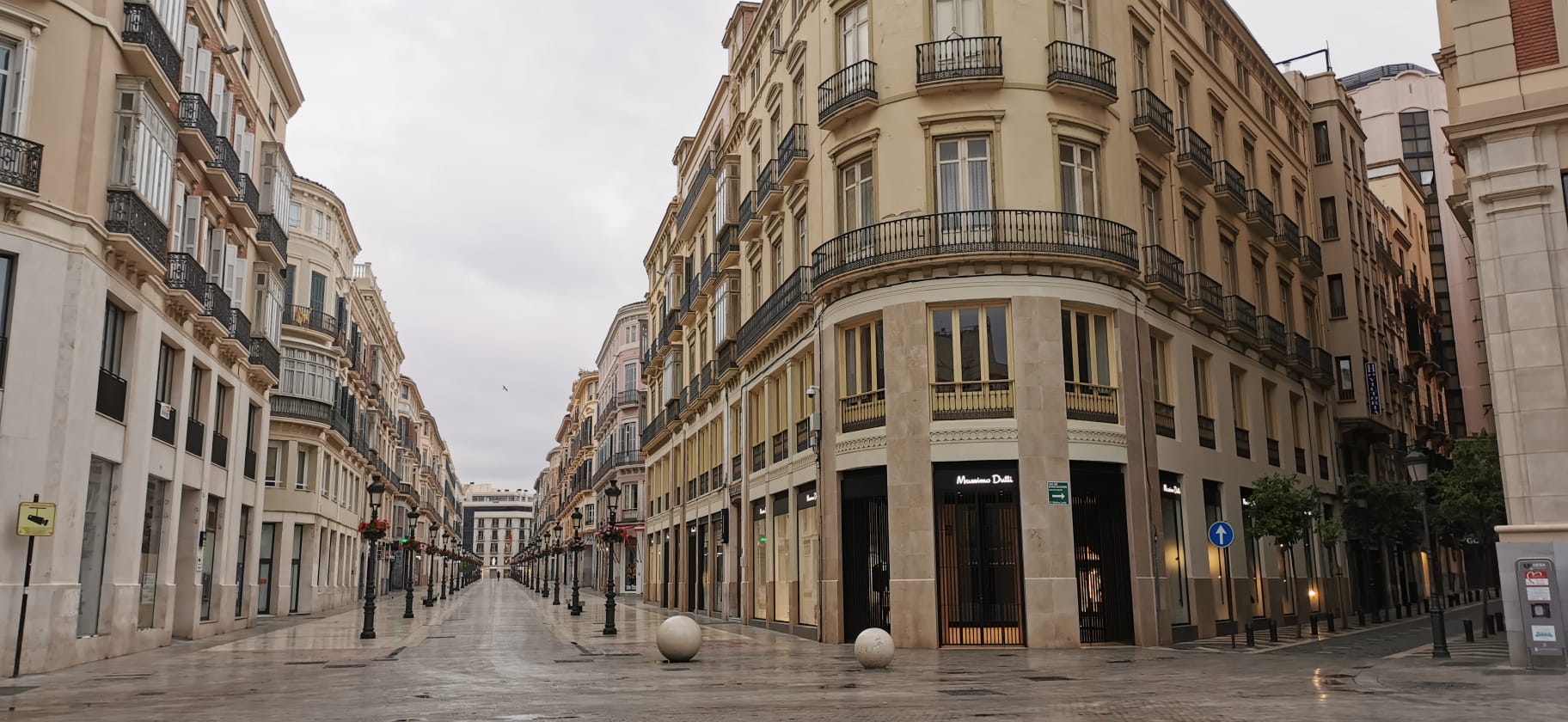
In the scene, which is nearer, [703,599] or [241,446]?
[241,446]

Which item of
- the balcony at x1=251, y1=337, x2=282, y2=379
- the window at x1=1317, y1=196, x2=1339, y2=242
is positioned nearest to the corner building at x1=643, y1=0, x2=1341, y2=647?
the window at x1=1317, y1=196, x2=1339, y2=242

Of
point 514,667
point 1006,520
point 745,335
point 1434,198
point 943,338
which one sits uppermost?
point 1434,198

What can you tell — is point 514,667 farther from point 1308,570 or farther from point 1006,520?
point 1308,570

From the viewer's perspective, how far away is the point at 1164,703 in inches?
535

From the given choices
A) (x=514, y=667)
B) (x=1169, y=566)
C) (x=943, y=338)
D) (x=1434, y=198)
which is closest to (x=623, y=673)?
(x=514, y=667)

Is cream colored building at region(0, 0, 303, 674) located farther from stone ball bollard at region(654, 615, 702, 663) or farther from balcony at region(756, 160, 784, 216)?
balcony at region(756, 160, 784, 216)

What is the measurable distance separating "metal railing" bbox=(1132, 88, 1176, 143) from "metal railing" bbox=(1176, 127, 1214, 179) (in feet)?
3.90

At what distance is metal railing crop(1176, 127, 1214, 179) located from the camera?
29.5m

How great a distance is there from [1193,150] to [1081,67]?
6536 millimetres

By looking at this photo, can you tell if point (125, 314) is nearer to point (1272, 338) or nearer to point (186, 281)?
point (186, 281)

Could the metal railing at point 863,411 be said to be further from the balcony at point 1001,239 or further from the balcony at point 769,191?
the balcony at point 769,191

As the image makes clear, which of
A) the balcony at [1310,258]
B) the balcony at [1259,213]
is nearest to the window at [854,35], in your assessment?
the balcony at [1259,213]

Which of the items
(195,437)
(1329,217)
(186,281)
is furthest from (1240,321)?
(195,437)

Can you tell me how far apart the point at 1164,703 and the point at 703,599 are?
31.7 m
